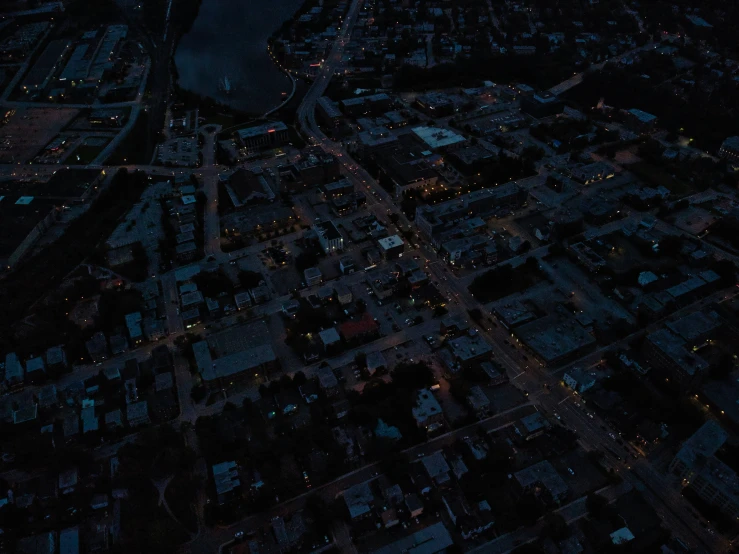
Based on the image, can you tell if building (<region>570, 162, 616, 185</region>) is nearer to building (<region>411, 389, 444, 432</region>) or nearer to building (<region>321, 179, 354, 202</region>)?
building (<region>321, 179, 354, 202</region>)

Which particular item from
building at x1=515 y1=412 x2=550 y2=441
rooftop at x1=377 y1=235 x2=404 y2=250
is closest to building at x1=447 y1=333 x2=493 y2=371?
building at x1=515 y1=412 x2=550 y2=441

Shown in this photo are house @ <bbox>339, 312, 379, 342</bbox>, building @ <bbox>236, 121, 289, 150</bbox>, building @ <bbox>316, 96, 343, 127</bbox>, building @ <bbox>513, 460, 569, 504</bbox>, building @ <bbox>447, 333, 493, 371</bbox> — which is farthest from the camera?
building @ <bbox>316, 96, 343, 127</bbox>

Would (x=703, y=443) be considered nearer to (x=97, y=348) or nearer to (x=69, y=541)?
(x=69, y=541)

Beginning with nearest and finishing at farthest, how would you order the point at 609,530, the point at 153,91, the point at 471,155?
the point at 609,530 < the point at 471,155 < the point at 153,91

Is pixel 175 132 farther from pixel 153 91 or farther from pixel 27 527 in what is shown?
pixel 27 527

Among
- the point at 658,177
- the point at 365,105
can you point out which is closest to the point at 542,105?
the point at 658,177

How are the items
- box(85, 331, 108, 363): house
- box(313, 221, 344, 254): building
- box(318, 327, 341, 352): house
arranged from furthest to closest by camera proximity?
box(313, 221, 344, 254): building < box(85, 331, 108, 363): house < box(318, 327, 341, 352): house

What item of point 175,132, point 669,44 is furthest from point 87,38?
point 669,44
